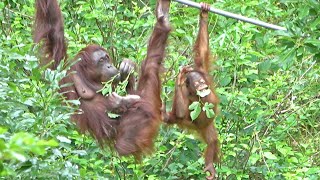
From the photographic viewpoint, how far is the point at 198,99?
509 cm

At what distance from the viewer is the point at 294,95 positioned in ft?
19.3

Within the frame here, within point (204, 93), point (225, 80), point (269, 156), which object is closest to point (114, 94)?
point (204, 93)

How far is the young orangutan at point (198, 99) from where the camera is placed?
4.98 meters

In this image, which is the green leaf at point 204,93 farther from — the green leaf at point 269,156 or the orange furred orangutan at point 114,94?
the green leaf at point 269,156

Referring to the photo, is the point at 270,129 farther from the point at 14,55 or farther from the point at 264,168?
the point at 14,55

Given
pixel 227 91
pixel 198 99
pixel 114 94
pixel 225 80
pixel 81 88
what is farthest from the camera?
pixel 227 91

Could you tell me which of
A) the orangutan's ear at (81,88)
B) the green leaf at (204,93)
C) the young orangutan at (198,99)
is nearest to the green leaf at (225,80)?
the young orangutan at (198,99)

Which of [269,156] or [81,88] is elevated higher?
[81,88]

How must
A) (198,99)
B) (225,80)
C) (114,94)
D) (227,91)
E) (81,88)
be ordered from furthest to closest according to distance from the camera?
(227,91) → (225,80) → (198,99) → (81,88) → (114,94)

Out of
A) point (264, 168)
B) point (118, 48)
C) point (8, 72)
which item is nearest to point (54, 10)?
point (118, 48)

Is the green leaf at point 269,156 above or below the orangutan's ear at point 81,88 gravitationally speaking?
below

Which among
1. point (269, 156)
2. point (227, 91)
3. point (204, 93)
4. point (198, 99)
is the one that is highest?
point (204, 93)

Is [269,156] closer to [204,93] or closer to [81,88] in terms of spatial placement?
[204,93]

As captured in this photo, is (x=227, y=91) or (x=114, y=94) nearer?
(x=114, y=94)
